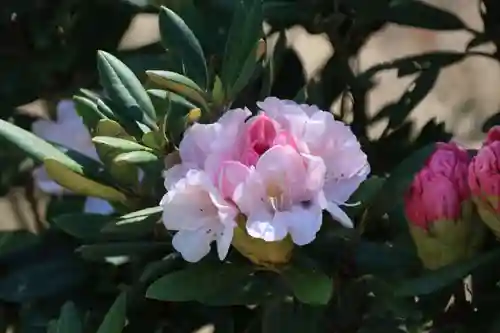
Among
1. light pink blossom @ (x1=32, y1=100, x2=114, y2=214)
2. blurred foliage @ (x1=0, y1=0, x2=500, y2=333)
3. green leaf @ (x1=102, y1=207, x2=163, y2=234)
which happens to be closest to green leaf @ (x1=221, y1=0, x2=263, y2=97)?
blurred foliage @ (x1=0, y1=0, x2=500, y2=333)

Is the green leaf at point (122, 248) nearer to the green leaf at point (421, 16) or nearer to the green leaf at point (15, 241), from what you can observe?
the green leaf at point (15, 241)

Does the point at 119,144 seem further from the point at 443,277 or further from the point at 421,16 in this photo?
the point at 421,16

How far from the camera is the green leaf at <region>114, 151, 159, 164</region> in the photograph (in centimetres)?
65

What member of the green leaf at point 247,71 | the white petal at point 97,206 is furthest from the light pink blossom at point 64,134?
the green leaf at point 247,71

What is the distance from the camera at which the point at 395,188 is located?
72 centimetres

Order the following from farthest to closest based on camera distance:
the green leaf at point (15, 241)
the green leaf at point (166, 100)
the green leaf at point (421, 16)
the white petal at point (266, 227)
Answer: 1. the green leaf at point (421, 16)
2. the green leaf at point (15, 241)
3. the green leaf at point (166, 100)
4. the white petal at point (266, 227)

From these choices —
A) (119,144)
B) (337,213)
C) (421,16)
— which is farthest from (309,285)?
(421,16)

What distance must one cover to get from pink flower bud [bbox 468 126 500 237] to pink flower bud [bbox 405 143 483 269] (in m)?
0.02

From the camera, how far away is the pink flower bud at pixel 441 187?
66cm

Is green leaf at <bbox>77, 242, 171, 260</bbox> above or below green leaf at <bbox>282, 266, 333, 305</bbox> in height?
below

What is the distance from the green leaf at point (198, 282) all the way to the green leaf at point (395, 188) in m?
0.11

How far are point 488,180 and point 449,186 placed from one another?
4cm

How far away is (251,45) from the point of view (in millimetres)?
720

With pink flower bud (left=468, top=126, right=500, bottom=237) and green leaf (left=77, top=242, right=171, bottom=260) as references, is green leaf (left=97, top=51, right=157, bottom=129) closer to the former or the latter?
green leaf (left=77, top=242, right=171, bottom=260)
